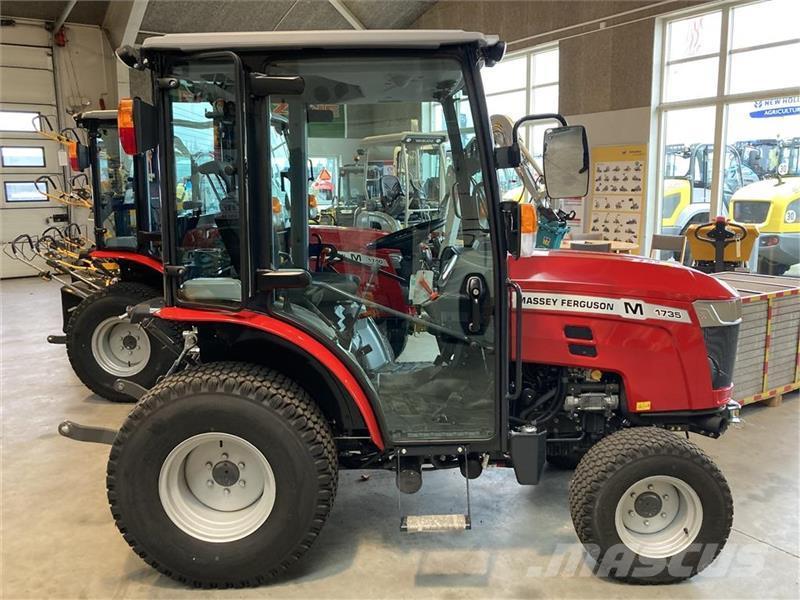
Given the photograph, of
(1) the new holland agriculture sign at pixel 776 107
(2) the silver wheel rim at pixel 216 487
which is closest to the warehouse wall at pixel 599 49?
(1) the new holland agriculture sign at pixel 776 107

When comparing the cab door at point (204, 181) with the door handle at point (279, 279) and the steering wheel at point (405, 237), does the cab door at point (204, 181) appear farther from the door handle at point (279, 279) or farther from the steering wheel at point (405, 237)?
the steering wheel at point (405, 237)

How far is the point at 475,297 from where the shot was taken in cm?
246

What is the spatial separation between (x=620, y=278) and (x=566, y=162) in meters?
0.60

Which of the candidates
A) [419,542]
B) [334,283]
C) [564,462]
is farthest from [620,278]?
[419,542]

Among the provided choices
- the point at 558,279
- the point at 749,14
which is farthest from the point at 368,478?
the point at 749,14

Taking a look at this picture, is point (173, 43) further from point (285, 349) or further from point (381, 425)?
point (381, 425)

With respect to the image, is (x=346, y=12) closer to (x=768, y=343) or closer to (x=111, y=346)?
(x=111, y=346)

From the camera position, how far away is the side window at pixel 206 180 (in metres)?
2.32

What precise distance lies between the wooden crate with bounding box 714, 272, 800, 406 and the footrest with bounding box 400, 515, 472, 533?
254 centimetres

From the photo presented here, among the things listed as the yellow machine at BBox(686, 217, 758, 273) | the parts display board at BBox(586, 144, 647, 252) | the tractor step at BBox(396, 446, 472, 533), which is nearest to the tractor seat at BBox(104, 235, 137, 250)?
the tractor step at BBox(396, 446, 472, 533)

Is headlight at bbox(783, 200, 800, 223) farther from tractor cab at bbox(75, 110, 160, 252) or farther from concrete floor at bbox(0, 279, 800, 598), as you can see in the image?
tractor cab at bbox(75, 110, 160, 252)

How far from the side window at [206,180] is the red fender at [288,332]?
6 centimetres

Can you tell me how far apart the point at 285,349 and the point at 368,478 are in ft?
3.91

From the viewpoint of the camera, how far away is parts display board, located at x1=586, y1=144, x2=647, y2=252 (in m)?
8.35
